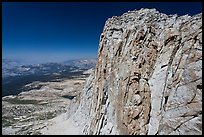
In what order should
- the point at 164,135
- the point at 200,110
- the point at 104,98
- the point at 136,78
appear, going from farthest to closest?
the point at 104,98 < the point at 136,78 < the point at 164,135 < the point at 200,110

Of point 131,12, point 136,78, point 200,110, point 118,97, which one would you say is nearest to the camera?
A: point 200,110

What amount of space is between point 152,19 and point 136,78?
948 cm

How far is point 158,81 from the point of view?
93.1ft

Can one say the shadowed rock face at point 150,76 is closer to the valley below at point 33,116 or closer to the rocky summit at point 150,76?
the rocky summit at point 150,76

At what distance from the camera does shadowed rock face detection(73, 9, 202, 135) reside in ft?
72.0

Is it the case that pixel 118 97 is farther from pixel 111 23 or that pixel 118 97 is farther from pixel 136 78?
pixel 111 23

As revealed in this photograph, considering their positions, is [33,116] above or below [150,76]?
below

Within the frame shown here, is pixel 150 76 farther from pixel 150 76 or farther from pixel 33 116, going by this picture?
pixel 33 116

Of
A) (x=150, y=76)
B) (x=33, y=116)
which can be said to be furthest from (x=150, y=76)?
(x=33, y=116)

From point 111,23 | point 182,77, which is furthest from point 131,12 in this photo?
point 182,77

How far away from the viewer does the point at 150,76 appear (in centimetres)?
3067

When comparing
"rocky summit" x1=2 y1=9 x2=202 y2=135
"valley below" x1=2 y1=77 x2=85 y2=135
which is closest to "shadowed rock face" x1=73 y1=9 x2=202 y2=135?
"rocky summit" x1=2 y1=9 x2=202 y2=135

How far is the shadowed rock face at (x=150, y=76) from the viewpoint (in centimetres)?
2194

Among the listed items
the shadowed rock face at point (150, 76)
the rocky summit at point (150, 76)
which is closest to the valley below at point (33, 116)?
the rocky summit at point (150, 76)
